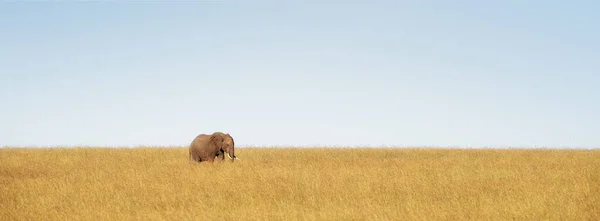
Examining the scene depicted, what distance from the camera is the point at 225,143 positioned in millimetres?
20844

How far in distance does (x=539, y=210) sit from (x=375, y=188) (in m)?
3.94

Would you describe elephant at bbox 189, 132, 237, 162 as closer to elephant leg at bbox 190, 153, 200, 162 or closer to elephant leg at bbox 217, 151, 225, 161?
elephant leg at bbox 217, 151, 225, 161

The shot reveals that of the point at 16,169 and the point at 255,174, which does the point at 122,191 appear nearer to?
the point at 255,174

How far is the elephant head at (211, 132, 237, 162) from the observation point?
20.7 m

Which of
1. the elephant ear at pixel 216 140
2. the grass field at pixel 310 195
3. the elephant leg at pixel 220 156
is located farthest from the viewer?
the elephant leg at pixel 220 156

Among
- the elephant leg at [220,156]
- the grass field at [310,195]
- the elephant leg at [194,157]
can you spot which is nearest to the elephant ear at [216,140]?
the elephant leg at [220,156]

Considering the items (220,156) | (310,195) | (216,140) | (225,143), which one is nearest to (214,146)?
(216,140)

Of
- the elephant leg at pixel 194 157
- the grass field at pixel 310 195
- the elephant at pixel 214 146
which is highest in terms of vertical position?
the elephant at pixel 214 146

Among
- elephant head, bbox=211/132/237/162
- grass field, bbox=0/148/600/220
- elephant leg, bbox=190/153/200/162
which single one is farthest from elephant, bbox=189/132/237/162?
grass field, bbox=0/148/600/220

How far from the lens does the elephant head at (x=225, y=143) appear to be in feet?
67.9

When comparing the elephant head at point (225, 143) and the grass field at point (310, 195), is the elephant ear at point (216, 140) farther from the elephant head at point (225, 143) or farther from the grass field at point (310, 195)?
the grass field at point (310, 195)

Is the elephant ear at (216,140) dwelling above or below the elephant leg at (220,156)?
above

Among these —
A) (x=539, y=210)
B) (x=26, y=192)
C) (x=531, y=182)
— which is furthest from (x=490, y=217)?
(x=26, y=192)

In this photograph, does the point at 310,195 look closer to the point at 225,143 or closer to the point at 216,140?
the point at 225,143
